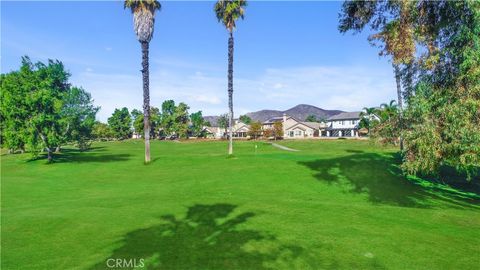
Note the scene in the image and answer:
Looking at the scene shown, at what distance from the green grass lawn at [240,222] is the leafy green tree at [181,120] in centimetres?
9763

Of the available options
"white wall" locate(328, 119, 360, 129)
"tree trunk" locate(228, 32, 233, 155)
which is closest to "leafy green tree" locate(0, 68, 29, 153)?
"tree trunk" locate(228, 32, 233, 155)

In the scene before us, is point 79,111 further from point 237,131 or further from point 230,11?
point 237,131

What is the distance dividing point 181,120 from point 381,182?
114 meters

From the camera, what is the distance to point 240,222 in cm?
1555

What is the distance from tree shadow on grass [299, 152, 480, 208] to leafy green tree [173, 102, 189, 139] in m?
95.4

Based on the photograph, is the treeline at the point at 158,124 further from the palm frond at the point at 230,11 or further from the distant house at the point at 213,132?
the palm frond at the point at 230,11

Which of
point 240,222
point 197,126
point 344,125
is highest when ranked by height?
point 197,126

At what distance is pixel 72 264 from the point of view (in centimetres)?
1052

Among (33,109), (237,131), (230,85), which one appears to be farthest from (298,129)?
(33,109)

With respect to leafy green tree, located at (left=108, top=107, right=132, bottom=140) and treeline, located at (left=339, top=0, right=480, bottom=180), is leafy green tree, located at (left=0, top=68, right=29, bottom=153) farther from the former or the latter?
leafy green tree, located at (left=108, top=107, right=132, bottom=140)

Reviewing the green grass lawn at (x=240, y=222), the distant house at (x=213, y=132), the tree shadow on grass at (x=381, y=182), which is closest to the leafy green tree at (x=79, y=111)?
the green grass lawn at (x=240, y=222)

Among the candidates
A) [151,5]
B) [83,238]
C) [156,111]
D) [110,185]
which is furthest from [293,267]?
[156,111]

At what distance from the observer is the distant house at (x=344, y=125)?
112375mm

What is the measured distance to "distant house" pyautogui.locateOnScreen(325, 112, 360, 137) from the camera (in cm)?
11238
